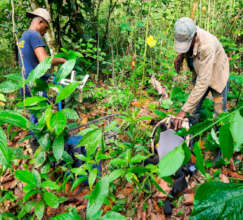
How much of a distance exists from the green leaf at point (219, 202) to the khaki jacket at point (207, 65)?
1633mm

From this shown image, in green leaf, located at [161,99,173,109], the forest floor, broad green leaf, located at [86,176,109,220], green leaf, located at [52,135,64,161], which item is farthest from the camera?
green leaf, located at [161,99,173,109]

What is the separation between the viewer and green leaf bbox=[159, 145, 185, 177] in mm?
277

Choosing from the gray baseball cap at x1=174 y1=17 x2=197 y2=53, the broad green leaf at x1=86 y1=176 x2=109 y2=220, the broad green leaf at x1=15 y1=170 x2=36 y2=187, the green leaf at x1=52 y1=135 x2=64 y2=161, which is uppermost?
the gray baseball cap at x1=174 y1=17 x2=197 y2=53

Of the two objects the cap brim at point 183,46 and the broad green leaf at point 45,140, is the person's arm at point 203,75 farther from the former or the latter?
the broad green leaf at point 45,140

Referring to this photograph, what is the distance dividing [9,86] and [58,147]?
0.34 m

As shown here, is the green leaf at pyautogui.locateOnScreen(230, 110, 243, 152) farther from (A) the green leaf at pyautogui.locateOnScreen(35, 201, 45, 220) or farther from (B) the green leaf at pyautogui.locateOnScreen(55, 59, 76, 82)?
(A) the green leaf at pyautogui.locateOnScreen(35, 201, 45, 220)

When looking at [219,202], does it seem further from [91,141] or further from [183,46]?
[183,46]

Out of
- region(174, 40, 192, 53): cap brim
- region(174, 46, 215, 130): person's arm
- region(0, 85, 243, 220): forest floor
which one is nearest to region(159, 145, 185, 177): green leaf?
region(0, 85, 243, 220): forest floor

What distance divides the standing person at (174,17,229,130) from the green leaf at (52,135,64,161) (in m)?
1.13

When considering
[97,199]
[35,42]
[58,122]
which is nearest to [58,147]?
[58,122]

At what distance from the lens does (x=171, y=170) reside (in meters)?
0.28

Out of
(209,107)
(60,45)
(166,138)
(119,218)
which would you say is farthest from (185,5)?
(119,218)

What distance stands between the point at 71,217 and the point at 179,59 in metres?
1.84

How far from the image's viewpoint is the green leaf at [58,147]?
866 mm
